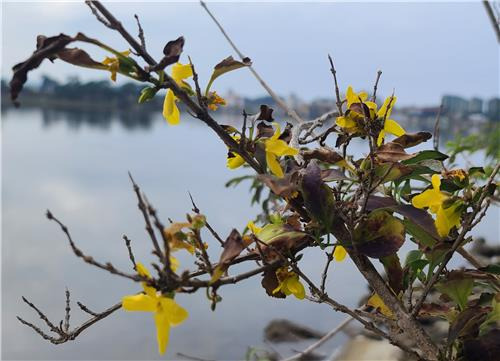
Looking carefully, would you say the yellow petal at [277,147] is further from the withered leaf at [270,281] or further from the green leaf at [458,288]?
the green leaf at [458,288]

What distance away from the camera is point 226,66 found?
1.26 feet

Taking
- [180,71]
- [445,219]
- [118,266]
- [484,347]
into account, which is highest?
[180,71]

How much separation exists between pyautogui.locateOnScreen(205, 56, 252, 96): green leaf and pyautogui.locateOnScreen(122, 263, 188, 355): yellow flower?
16 centimetres

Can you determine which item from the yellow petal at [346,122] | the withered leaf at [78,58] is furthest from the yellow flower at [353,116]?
the withered leaf at [78,58]

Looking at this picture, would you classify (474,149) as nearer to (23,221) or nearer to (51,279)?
(51,279)

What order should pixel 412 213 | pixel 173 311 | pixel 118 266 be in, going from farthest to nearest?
pixel 118 266 → pixel 412 213 → pixel 173 311

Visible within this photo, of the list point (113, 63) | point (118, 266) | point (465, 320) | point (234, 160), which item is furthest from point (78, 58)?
point (118, 266)

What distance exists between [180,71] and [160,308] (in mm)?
170

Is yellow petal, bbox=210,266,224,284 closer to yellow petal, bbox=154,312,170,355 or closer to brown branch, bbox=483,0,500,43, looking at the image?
yellow petal, bbox=154,312,170,355

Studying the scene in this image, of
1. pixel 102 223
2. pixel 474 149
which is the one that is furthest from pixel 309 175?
pixel 102 223

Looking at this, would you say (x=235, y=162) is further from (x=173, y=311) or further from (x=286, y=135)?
(x=173, y=311)

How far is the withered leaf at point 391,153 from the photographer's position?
0.40 m

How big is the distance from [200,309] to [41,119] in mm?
21666

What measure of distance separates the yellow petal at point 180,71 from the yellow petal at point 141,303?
0.16m
